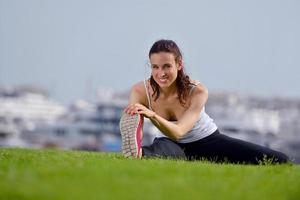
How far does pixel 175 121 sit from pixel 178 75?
53 cm

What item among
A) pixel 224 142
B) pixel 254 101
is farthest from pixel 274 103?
pixel 224 142

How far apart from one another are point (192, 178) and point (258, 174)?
0.98 meters

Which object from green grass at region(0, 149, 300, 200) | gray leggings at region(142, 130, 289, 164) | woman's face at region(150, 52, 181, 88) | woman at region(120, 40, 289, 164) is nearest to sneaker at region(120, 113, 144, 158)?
woman at region(120, 40, 289, 164)

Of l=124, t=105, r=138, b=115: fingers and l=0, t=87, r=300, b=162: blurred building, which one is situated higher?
l=124, t=105, r=138, b=115: fingers

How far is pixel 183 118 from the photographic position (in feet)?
25.0

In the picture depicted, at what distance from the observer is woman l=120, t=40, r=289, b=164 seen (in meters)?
7.36

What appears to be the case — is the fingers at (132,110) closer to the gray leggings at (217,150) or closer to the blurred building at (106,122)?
the gray leggings at (217,150)

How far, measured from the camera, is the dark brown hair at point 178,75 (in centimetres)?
773

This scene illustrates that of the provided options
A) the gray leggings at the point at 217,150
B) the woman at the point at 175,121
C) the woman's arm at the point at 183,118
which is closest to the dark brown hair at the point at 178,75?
the woman at the point at 175,121

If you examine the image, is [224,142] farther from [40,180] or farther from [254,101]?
[254,101]

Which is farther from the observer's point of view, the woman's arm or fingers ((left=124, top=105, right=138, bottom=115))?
the woman's arm

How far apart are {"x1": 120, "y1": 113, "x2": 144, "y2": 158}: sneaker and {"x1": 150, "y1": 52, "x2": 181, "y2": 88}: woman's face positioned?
64 centimetres

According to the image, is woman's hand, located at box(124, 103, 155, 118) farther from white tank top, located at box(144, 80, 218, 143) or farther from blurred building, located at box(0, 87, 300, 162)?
blurred building, located at box(0, 87, 300, 162)

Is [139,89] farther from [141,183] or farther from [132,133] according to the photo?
[141,183]
